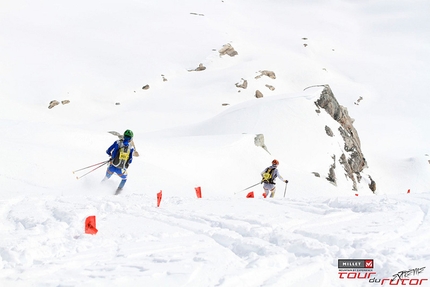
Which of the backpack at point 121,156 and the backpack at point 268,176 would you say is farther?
the backpack at point 268,176

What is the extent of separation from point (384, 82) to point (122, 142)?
67888mm

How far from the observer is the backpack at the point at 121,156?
11867 mm

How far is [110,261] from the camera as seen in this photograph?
5.14 meters

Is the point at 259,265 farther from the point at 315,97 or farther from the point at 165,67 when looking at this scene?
the point at 165,67

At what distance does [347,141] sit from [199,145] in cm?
1796

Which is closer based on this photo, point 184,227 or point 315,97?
point 184,227

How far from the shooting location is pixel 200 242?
6.10 meters

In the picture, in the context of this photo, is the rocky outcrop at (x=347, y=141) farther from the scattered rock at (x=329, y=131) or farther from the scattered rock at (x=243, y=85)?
the scattered rock at (x=243, y=85)

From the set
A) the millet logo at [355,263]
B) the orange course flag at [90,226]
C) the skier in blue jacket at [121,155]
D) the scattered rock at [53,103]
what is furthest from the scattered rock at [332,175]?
the scattered rock at [53,103]

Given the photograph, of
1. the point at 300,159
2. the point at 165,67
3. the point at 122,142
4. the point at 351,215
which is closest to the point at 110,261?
the point at 351,215

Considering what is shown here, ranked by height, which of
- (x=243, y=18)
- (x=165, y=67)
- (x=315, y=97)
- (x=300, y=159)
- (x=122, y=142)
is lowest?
(x=122, y=142)

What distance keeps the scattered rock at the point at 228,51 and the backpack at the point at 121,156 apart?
54.0 meters

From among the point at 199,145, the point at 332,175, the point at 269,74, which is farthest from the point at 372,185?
the point at 269,74

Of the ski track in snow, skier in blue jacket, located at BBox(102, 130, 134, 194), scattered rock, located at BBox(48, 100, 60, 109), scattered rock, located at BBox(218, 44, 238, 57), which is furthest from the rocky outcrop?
scattered rock, located at BBox(218, 44, 238, 57)
